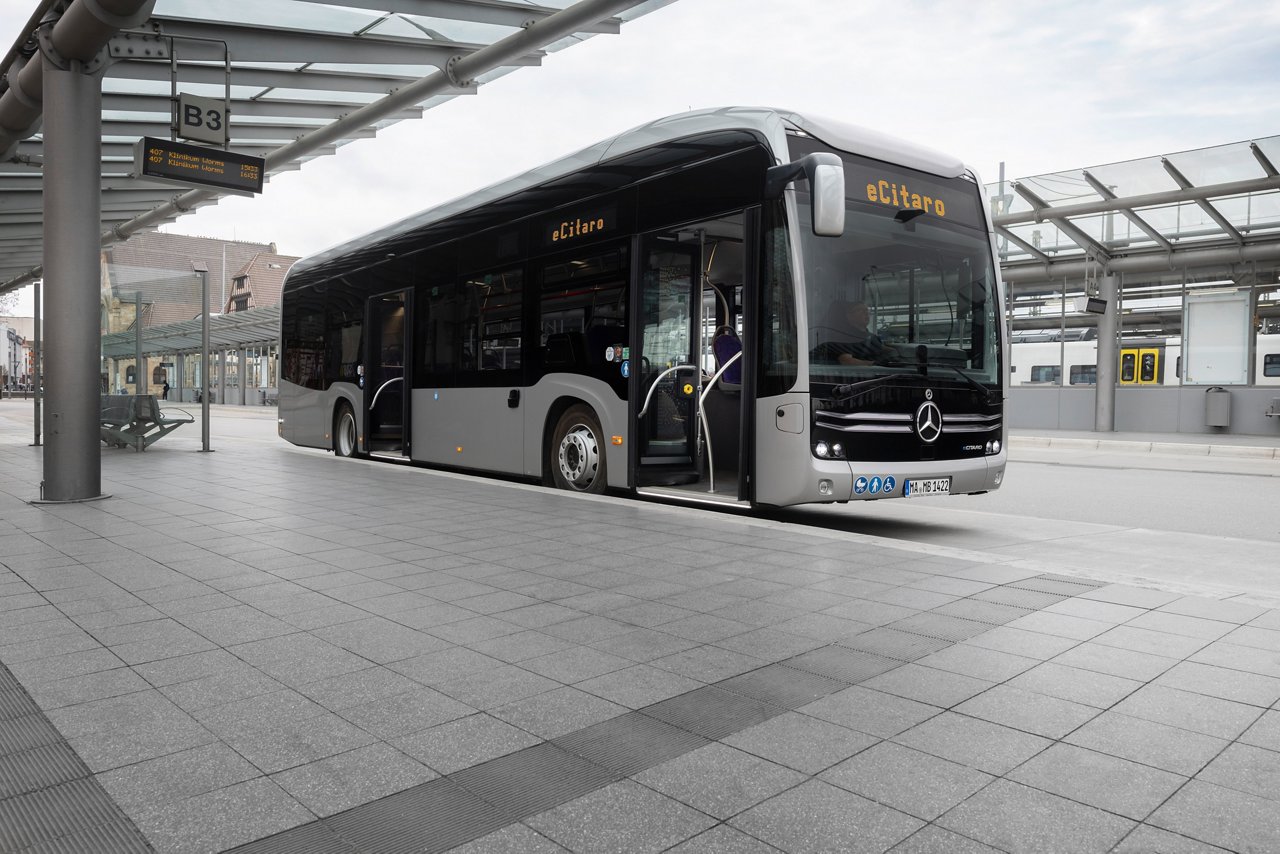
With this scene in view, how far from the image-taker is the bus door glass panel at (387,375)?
12.8 meters

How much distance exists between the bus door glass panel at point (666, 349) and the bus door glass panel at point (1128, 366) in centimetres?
1880

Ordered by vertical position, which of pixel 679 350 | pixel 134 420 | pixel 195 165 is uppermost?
pixel 195 165

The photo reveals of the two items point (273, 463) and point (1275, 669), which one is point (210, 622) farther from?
point (273, 463)

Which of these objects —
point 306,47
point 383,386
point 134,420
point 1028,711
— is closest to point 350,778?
point 1028,711

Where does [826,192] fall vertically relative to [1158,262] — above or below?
below

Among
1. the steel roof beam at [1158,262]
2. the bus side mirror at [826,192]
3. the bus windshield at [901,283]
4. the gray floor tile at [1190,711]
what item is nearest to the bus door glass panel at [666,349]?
the bus windshield at [901,283]

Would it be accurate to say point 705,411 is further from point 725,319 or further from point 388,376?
point 388,376

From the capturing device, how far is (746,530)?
7.14 m

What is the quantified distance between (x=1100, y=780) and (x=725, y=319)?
6.56m

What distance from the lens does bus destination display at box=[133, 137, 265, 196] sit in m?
9.79

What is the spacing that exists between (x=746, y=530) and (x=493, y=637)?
3.31m

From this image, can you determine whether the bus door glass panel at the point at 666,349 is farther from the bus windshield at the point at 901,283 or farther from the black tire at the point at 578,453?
the bus windshield at the point at 901,283

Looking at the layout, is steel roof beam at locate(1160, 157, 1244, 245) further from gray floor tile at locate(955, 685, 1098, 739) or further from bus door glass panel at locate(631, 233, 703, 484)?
gray floor tile at locate(955, 685, 1098, 739)

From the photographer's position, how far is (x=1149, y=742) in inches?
118
